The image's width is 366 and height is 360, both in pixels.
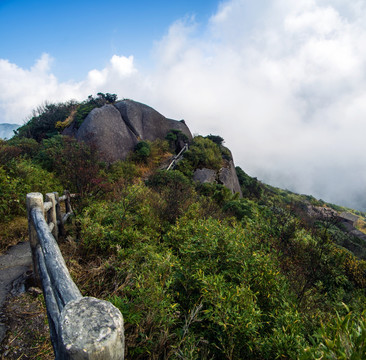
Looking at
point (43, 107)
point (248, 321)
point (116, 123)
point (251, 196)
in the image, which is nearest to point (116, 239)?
point (248, 321)

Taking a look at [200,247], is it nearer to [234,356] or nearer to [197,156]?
[234,356]

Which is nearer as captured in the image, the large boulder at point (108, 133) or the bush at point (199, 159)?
the large boulder at point (108, 133)

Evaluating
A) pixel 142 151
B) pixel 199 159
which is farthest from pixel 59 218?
pixel 199 159

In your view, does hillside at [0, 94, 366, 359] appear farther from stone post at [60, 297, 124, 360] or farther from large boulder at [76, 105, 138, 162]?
large boulder at [76, 105, 138, 162]

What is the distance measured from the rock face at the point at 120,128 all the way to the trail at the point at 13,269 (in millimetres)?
7299

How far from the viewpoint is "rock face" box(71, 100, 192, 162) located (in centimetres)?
1382

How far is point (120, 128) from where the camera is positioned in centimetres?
1555

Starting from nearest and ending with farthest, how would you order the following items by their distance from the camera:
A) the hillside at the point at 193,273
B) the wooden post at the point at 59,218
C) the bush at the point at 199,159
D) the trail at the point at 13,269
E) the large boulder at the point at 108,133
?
the hillside at the point at 193,273 < the trail at the point at 13,269 < the wooden post at the point at 59,218 < the large boulder at the point at 108,133 < the bush at the point at 199,159

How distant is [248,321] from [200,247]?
134 cm

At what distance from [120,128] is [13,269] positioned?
12975 millimetres

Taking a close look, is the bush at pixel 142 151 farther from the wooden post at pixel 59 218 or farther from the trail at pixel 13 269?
the trail at pixel 13 269

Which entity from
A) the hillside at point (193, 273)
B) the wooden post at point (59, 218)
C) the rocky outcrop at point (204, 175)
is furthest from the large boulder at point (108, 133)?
the wooden post at point (59, 218)

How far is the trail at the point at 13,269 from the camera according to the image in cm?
332

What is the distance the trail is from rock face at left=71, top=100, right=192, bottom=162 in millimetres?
7299
